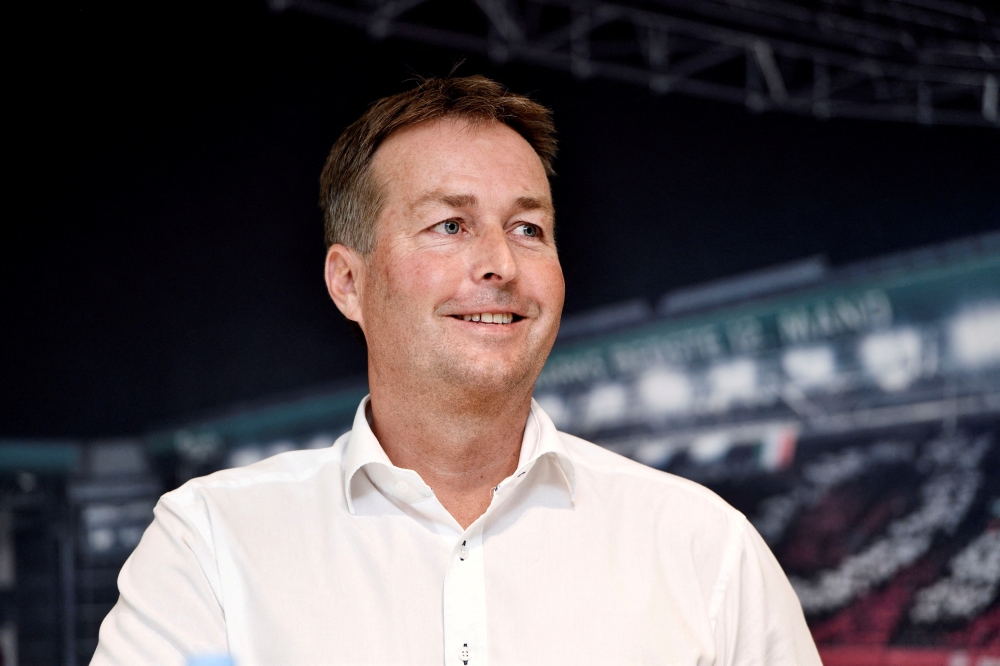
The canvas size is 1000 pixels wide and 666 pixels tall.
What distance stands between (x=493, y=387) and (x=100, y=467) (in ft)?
4.59

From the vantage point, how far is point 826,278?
2.48 metres

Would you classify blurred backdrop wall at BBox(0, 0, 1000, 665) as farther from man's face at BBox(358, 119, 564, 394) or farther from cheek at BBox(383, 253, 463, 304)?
cheek at BBox(383, 253, 463, 304)

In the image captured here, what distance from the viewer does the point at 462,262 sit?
59.2 inches

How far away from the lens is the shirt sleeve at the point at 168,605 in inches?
52.3

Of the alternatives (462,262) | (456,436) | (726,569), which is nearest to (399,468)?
(456,436)

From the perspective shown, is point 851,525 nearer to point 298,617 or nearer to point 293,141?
point 298,617

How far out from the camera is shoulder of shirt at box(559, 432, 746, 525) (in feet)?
5.17

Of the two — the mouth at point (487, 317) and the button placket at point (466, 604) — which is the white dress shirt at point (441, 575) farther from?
the mouth at point (487, 317)

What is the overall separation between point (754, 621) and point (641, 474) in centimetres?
30

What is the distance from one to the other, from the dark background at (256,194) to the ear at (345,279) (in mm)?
864

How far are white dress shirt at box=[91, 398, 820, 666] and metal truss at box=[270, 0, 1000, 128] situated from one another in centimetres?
146

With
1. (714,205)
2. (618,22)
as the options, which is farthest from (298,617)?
(618,22)

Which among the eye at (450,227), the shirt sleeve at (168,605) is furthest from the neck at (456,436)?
the shirt sleeve at (168,605)

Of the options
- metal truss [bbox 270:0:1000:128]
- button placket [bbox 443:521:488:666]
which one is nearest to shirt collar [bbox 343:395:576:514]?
button placket [bbox 443:521:488:666]
